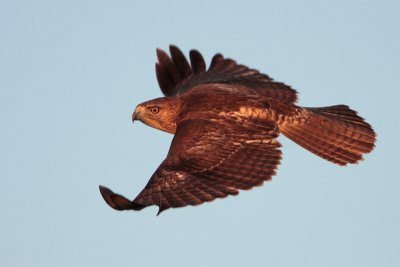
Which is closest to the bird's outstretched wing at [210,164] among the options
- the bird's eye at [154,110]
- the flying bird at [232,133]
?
the flying bird at [232,133]

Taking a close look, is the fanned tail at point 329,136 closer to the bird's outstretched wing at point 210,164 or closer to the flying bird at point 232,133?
the flying bird at point 232,133

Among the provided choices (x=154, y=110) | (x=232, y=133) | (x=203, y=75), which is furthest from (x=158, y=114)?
(x=203, y=75)

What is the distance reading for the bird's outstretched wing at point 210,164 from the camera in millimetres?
15625

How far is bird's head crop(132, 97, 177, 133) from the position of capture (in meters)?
18.3

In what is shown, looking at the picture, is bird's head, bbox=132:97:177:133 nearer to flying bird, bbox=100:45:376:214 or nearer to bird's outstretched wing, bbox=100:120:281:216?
flying bird, bbox=100:45:376:214

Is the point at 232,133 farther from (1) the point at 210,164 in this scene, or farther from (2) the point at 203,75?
(2) the point at 203,75

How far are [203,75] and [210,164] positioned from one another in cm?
→ 450

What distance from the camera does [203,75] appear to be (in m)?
20.7

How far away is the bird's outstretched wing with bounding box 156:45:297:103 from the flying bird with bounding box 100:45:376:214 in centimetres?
3

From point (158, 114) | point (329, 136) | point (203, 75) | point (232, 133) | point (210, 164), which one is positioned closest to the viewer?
point (210, 164)

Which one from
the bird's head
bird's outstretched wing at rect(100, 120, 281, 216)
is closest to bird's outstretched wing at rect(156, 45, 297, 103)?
the bird's head

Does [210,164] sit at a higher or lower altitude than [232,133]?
lower

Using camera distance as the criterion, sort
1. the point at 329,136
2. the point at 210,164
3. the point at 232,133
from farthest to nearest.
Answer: the point at 329,136, the point at 232,133, the point at 210,164

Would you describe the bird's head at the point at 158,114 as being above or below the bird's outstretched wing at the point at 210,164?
above
